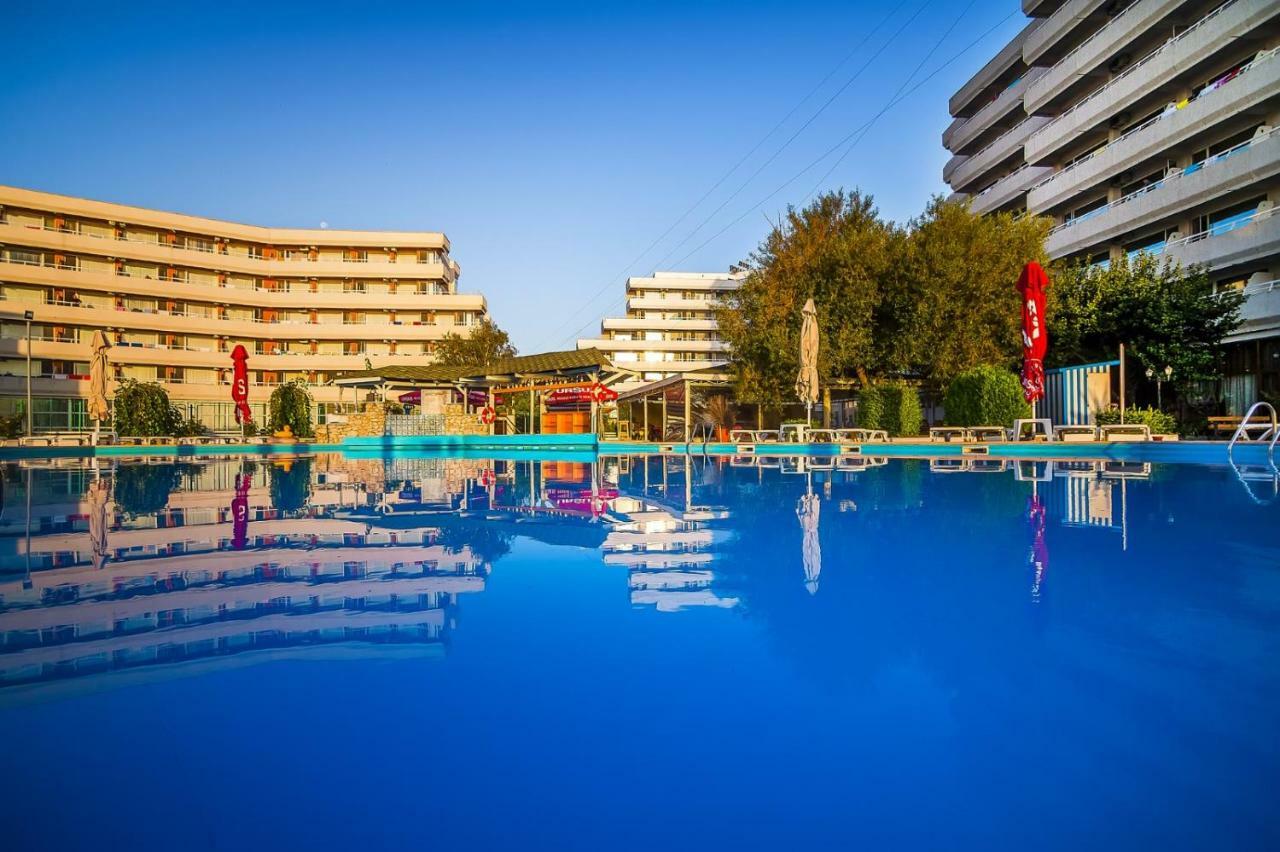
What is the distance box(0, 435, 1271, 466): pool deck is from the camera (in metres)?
14.3

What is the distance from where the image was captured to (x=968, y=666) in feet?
8.96

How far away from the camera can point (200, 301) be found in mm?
50219

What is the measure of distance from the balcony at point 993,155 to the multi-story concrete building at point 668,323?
24274 mm

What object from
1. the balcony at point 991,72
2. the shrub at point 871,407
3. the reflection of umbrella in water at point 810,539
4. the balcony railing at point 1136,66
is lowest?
the reflection of umbrella in water at point 810,539

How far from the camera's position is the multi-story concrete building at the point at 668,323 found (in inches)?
2650

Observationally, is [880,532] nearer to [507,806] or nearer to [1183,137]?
[507,806]

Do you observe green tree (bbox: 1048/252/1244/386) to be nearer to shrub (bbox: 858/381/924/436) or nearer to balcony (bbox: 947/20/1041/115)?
shrub (bbox: 858/381/924/436)

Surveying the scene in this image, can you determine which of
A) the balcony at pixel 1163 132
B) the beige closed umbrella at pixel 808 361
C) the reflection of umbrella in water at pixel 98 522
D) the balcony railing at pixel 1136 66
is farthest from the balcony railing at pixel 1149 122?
the reflection of umbrella in water at pixel 98 522

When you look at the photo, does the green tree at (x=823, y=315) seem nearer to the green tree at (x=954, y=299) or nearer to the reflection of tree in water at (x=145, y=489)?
the green tree at (x=954, y=299)

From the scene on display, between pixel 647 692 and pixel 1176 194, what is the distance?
32.3 metres

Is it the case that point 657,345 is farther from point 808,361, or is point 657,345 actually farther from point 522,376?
point 808,361

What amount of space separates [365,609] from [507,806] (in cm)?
213

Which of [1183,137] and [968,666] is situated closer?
[968,666]

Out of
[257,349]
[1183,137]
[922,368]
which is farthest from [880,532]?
[257,349]
